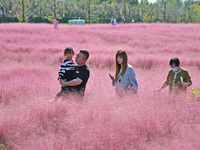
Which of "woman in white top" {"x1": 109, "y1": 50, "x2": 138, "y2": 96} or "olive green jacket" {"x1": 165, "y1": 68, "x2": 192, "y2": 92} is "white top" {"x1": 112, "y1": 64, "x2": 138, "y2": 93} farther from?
"olive green jacket" {"x1": 165, "y1": 68, "x2": 192, "y2": 92}

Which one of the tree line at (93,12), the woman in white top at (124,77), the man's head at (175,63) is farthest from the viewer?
the tree line at (93,12)

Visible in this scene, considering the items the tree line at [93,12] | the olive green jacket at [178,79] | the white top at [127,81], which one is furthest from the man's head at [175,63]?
the tree line at [93,12]

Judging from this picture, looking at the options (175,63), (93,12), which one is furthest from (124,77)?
(93,12)

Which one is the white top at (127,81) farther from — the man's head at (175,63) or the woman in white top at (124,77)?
the man's head at (175,63)

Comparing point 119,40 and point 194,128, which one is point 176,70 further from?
point 119,40

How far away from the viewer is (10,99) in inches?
216

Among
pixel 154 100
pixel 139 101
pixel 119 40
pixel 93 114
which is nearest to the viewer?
pixel 93 114

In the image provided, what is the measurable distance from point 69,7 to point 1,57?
63.8 m

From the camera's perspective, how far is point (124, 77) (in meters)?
4.88

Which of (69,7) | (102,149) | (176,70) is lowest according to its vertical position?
(102,149)

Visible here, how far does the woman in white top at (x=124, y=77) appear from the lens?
4750 mm

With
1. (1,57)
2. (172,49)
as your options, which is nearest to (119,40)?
(172,49)

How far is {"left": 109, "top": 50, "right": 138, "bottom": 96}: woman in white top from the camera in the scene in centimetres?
475

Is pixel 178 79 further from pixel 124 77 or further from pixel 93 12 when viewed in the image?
pixel 93 12
